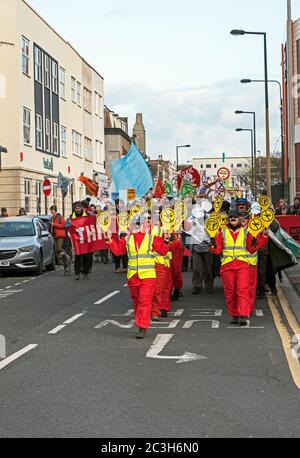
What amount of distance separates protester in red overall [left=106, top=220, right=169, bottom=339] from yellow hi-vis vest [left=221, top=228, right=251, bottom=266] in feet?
3.56

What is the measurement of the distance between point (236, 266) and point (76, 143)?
41.4 meters

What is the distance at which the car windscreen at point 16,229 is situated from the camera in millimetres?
22812

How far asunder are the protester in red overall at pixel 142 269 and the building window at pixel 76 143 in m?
40.5

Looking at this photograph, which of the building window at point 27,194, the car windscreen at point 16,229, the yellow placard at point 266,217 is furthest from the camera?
the building window at point 27,194

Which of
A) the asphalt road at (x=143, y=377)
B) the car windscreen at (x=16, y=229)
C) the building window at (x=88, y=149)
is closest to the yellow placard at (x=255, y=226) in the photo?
the asphalt road at (x=143, y=377)

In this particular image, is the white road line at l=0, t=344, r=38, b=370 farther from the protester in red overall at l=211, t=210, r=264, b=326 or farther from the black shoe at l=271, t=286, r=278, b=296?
the black shoe at l=271, t=286, r=278, b=296

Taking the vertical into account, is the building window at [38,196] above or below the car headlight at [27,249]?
above

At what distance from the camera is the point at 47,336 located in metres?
11.1

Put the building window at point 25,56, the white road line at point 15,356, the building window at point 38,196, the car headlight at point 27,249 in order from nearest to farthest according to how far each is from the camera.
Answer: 1. the white road line at point 15,356
2. the car headlight at point 27,249
3. the building window at point 25,56
4. the building window at point 38,196

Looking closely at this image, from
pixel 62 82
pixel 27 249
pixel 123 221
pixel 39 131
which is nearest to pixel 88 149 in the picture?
pixel 62 82

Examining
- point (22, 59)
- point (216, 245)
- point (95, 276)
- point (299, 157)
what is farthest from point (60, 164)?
point (216, 245)

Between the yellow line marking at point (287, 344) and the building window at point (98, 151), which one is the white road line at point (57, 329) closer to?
the yellow line marking at point (287, 344)

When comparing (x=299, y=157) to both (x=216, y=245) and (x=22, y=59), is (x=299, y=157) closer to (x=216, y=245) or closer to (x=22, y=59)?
(x=22, y=59)
